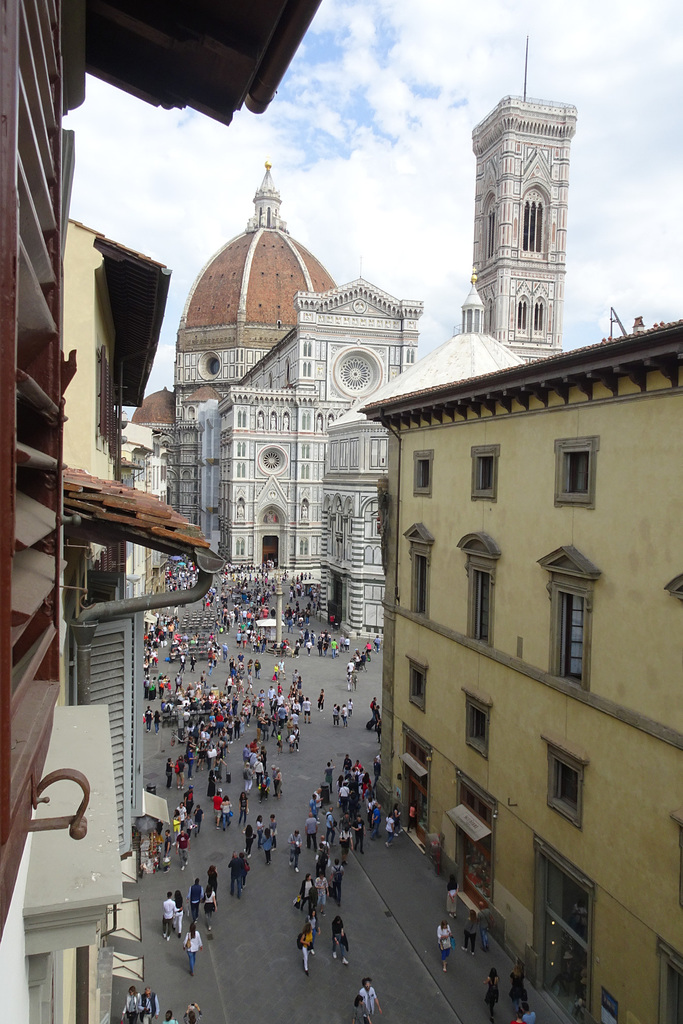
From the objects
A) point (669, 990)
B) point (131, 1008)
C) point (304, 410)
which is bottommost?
point (131, 1008)

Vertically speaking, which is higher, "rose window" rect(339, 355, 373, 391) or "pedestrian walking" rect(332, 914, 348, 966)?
"rose window" rect(339, 355, 373, 391)

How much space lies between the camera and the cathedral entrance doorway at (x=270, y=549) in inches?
2579

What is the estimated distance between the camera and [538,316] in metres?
69.1

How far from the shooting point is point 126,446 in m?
28.3

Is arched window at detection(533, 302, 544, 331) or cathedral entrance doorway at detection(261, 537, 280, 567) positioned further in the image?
arched window at detection(533, 302, 544, 331)

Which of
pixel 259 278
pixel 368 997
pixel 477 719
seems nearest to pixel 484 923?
pixel 368 997

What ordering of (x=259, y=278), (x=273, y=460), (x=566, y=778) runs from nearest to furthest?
(x=566, y=778)
(x=273, y=460)
(x=259, y=278)

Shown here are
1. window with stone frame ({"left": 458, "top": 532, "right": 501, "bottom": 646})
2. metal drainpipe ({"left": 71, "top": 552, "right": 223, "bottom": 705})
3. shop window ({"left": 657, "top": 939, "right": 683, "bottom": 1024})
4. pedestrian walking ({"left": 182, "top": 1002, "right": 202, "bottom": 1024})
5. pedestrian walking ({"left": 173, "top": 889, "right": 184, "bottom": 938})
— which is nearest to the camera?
metal drainpipe ({"left": 71, "top": 552, "right": 223, "bottom": 705})

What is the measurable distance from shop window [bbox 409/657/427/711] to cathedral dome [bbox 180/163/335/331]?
262 feet

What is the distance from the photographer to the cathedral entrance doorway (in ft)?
215

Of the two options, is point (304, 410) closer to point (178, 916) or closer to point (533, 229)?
point (533, 229)

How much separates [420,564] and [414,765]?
17.0 feet

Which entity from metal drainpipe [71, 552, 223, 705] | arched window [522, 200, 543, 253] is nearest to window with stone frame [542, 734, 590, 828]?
metal drainpipe [71, 552, 223, 705]

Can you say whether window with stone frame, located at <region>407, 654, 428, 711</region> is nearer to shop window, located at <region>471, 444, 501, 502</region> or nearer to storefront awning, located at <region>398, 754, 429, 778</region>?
storefront awning, located at <region>398, 754, 429, 778</region>
